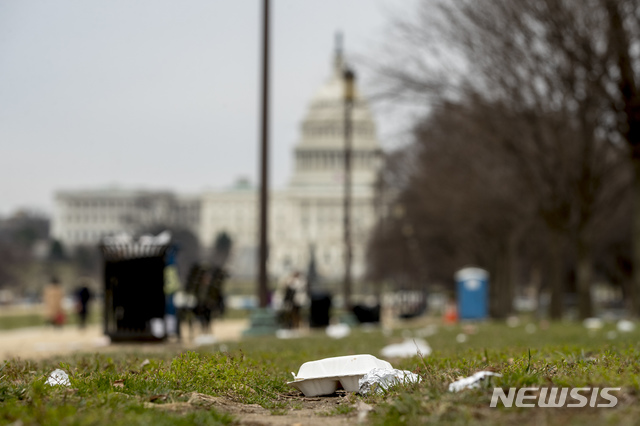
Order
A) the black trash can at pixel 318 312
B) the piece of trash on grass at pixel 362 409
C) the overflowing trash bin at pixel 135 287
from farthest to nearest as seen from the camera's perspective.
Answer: the black trash can at pixel 318 312
the overflowing trash bin at pixel 135 287
the piece of trash on grass at pixel 362 409

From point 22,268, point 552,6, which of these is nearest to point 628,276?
point 552,6

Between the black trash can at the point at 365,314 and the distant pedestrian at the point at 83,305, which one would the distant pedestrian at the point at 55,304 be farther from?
the black trash can at the point at 365,314

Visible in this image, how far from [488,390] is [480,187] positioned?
28.6 meters

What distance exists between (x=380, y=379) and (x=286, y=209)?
163986 mm

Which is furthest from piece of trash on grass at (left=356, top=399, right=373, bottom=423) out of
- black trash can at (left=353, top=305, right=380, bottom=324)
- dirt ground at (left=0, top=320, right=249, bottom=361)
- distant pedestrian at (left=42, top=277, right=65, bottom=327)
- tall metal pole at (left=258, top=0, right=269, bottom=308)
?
distant pedestrian at (left=42, top=277, right=65, bottom=327)

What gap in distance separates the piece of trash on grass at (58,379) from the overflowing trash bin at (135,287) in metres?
9.51

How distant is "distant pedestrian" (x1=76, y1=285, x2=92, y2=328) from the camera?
31.1 metres

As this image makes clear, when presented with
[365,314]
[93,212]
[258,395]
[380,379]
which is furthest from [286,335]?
[93,212]

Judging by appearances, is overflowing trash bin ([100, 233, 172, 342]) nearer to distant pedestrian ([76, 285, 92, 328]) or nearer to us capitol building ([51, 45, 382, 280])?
distant pedestrian ([76, 285, 92, 328])

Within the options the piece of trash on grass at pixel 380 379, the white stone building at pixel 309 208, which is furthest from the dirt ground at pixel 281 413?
the white stone building at pixel 309 208

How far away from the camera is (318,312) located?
27.6 m

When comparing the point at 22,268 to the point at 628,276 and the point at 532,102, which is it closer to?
the point at 628,276

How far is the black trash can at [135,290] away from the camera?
17766 mm

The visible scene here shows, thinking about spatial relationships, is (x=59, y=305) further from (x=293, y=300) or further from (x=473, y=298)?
(x=473, y=298)
